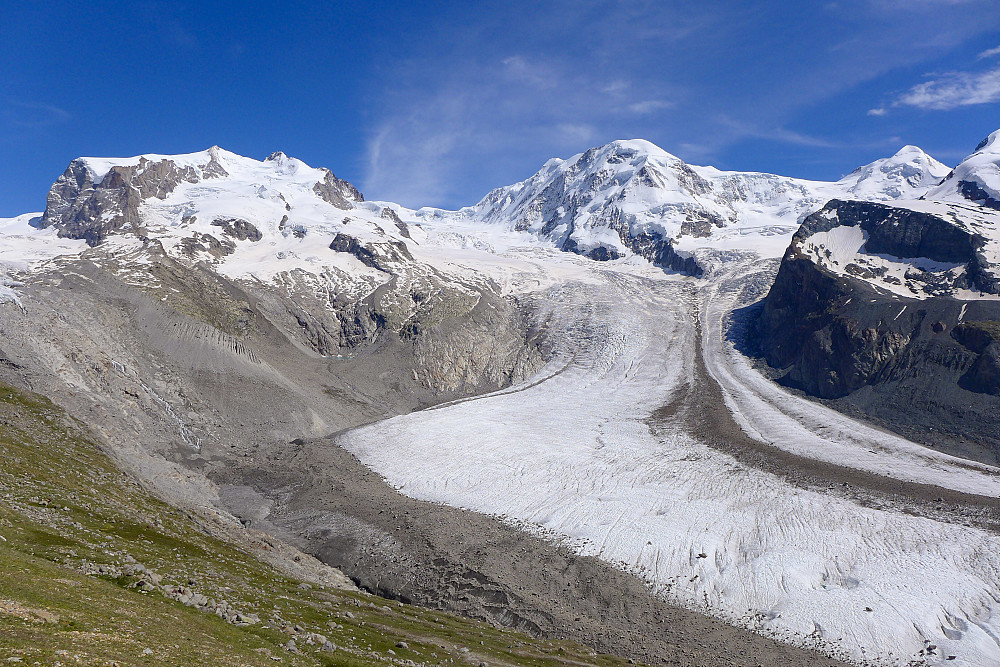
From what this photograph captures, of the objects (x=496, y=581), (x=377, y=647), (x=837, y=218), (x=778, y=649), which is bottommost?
(x=778, y=649)

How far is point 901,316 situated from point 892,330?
359 centimetres

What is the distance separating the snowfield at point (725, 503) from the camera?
31750 mm

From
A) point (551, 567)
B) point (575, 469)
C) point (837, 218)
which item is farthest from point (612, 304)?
point (551, 567)

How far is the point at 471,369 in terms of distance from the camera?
332 ft

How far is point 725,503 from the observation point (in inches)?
1799

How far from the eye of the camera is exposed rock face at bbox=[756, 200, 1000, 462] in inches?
2584

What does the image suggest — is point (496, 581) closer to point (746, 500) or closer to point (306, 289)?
point (746, 500)

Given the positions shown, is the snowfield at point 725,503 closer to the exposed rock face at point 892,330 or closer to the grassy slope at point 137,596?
the exposed rock face at point 892,330

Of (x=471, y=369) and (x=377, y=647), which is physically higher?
(x=471, y=369)

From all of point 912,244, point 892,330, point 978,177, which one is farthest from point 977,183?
point 892,330

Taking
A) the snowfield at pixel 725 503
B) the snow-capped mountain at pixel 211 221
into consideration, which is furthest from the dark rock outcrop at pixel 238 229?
the snowfield at pixel 725 503

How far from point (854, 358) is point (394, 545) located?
7473cm

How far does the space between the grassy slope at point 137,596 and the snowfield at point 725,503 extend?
12.8 metres

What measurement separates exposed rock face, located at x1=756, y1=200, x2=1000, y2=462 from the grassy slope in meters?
61.7
